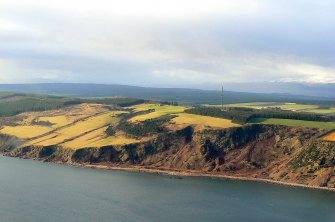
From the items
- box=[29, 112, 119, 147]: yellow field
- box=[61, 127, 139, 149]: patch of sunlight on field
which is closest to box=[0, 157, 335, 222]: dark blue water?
box=[61, 127, 139, 149]: patch of sunlight on field

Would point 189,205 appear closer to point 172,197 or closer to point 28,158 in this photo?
point 172,197

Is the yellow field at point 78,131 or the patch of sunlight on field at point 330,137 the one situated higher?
the patch of sunlight on field at point 330,137

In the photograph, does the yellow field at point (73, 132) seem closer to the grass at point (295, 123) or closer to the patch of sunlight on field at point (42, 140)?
the patch of sunlight on field at point (42, 140)

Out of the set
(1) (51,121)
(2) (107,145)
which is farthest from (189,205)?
(1) (51,121)

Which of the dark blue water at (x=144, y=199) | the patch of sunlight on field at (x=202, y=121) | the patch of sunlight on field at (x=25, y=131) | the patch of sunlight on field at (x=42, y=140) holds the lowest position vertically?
the dark blue water at (x=144, y=199)

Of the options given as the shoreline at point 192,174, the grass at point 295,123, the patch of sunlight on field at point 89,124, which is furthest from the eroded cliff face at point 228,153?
the patch of sunlight on field at point 89,124

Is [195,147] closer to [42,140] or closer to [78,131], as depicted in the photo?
[78,131]
